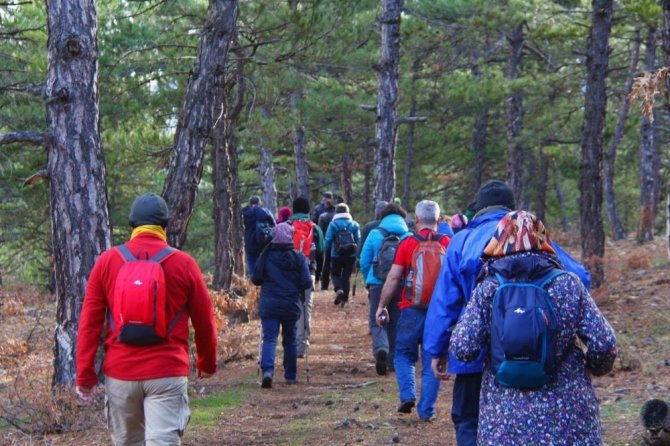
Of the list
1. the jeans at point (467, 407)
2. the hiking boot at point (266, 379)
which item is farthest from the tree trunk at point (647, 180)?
the jeans at point (467, 407)

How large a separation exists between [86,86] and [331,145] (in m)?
23.3

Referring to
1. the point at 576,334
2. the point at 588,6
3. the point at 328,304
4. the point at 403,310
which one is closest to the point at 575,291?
the point at 576,334

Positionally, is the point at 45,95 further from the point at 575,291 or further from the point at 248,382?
the point at 575,291

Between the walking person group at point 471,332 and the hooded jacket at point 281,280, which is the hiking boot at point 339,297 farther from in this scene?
the walking person group at point 471,332

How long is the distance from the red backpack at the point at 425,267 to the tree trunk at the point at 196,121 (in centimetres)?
300

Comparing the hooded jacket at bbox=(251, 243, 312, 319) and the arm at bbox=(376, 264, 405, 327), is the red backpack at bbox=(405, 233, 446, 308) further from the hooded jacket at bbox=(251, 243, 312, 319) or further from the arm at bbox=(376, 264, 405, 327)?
the hooded jacket at bbox=(251, 243, 312, 319)

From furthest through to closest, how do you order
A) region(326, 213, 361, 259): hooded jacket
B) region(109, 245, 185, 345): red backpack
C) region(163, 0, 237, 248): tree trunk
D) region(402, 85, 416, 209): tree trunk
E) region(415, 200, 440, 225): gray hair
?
region(402, 85, 416, 209): tree trunk < region(326, 213, 361, 259): hooded jacket < region(163, 0, 237, 248): tree trunk < region(415, 200, 440, 225): gray hair < region(109, 245, 185, 345): red backpack

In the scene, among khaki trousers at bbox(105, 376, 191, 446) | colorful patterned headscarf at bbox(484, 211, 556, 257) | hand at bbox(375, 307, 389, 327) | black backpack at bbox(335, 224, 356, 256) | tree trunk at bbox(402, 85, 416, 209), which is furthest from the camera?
tree trunk at bbox(402, 85, 416, 209)

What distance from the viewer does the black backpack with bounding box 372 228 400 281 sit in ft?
34.2

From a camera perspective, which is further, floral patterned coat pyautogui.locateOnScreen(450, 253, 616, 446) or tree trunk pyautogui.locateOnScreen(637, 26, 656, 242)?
tree trunk pyautogui.locateOnScreen(637, 26, 656, 242)

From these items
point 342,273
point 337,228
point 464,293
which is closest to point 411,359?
point 464,293

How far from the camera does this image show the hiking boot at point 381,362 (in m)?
10.9

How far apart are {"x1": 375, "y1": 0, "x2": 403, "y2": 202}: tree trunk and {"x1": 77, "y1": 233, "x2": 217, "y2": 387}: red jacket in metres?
12.4

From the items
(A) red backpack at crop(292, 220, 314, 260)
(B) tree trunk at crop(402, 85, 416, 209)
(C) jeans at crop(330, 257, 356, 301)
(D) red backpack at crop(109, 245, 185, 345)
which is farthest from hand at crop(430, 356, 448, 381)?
(B) tree trunk at crop(402, 85, 416, 209)
